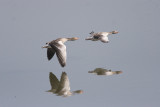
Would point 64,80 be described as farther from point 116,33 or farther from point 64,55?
point 116,33

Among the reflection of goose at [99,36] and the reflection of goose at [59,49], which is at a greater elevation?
the reflection of goose at [99,36]

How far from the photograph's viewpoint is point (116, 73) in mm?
7039

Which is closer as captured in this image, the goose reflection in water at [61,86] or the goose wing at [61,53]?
the goose reflection in water at [61,86]

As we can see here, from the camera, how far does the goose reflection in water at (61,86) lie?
5.93 metres

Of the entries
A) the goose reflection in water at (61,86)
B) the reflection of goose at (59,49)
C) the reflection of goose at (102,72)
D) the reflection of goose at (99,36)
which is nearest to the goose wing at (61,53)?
the reflection of goose at (59,49)

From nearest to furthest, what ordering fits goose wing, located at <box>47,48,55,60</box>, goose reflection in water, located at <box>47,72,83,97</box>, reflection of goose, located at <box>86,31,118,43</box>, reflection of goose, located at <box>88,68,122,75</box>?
goose reflection in water, located at <box>47,72,83,97</box>
reflection of goose, located at <box>88,68,122,75</box>
goose wing, located at <box>47,48,55,60</box>
reflection of goose, located at <box>86,31,118,43</box>

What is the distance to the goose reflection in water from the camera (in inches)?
233

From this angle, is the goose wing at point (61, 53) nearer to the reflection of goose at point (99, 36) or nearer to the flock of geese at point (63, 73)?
the flock of geese at point (63, 73)

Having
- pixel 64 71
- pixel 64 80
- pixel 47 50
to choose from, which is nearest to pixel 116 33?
pixel 47 50

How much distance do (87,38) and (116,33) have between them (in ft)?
2.95

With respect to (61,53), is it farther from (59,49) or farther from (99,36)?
(99,36)

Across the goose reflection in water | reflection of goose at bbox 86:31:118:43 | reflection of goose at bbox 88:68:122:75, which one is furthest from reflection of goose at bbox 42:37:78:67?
reflection of goose at bbox 88:68:122:75

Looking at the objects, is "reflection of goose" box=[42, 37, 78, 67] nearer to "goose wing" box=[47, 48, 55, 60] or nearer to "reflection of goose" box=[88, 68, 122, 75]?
"goose wing" box=[47, 48, 55, 60]

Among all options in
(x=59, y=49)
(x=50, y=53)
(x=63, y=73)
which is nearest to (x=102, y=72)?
(x=63, y=73)
